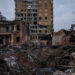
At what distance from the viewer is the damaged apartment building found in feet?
88.2

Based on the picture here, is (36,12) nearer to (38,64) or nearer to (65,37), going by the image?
(65,37)

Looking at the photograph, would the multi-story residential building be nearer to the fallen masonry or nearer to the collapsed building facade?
the collapsed building facade

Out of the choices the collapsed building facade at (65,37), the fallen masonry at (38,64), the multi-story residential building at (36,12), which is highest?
the multi-story residential building at (36,12)

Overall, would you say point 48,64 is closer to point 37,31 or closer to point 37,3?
point 37,31

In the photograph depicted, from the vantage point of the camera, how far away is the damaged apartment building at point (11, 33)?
88.2ft

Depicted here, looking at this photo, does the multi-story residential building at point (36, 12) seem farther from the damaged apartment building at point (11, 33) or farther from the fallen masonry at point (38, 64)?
the fallen masonry at point (38, 64)

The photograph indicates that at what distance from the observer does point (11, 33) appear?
2689cm

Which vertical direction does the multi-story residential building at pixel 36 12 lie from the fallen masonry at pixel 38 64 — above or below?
above

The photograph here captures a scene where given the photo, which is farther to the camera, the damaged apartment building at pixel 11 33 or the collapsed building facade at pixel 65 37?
the damaged apartment building at pixel 11 33

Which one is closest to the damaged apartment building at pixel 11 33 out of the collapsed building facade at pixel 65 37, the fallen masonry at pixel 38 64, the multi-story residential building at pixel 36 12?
the collapsed building facade at pixel 65 37

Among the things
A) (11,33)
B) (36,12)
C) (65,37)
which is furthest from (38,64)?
(36,12)

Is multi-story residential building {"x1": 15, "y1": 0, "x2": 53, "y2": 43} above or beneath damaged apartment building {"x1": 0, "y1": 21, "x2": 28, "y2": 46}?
above

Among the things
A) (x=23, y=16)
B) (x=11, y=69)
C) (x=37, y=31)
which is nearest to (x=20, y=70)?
(x=11, y=69)

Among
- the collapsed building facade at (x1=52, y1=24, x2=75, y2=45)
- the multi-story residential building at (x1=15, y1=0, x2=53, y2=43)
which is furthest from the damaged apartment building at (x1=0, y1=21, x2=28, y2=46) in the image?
the multi-story residential building at (x1=15, y1=0, x2=53, y2=43)
